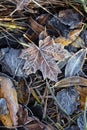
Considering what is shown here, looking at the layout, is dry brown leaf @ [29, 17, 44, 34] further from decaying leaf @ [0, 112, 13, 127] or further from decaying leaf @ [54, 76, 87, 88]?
decaying leaf @ [0, 112, 13, 127]

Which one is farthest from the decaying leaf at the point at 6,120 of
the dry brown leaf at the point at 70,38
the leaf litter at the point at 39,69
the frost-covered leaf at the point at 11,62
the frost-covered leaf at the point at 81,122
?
the dry brown leaf at the point at 70,38

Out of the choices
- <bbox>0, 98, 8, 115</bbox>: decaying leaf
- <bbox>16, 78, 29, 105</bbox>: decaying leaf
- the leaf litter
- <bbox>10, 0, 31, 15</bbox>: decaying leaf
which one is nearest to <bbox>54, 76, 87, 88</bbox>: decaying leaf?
the leaf litter

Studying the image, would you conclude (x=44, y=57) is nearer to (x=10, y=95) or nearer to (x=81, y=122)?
(x=10, y=95)

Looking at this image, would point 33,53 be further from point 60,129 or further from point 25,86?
point 60,129

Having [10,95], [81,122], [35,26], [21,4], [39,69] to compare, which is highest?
[21,4]

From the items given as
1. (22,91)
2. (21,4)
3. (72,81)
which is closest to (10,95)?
(22,91)

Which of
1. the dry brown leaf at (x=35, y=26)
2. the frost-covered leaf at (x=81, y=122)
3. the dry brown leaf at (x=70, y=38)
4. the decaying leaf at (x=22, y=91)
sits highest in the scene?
the dry brown leaf at (x=35, y=26)

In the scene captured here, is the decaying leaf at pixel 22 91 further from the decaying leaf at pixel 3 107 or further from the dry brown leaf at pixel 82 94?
the dry brown leaf at pixel 82 94

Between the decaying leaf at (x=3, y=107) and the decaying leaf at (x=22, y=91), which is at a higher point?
the decaying leaf at (x=22, y=91)
